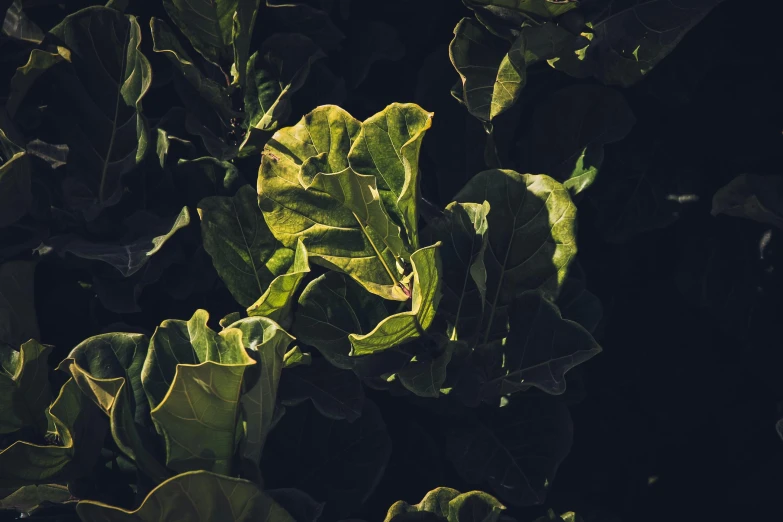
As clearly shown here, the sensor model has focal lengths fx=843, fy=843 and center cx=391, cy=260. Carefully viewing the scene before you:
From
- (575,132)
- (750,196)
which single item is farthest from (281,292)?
(750,196)

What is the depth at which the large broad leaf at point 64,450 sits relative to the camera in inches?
51.6

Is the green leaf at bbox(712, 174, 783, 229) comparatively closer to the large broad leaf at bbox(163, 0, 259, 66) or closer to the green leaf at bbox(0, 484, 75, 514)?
the large broad leaf at bbox(163, 0, 259, 66)

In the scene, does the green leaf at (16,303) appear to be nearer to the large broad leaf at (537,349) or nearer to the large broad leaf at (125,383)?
the large broad leaf at (125,383)

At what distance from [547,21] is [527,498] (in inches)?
31.8

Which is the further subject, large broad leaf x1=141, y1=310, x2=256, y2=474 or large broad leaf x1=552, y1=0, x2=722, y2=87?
large broad leaf x1=552, y1=0, x2=722, y2=87

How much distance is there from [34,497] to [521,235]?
2.95 feet

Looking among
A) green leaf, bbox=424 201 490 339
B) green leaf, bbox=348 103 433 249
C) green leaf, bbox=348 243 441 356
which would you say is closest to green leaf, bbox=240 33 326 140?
green leaf, bbox=348 103 433 249

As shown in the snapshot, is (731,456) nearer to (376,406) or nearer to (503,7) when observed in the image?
(376,406)

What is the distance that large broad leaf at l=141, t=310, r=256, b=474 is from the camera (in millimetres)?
1131

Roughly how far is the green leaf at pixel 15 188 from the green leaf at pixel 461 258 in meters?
0.68

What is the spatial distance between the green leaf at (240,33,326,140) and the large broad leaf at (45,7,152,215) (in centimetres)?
20

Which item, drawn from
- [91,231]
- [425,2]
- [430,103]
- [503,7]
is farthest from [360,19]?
[91,231]

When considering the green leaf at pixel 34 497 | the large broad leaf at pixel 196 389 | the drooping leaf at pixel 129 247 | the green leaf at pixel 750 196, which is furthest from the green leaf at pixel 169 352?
the green leaf at pixel 750 196

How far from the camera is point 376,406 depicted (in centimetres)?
154
